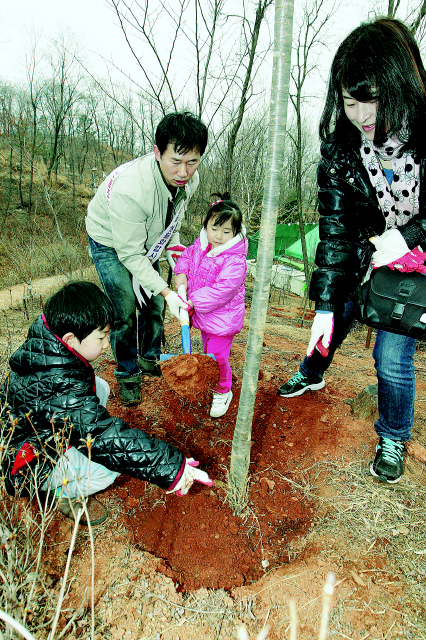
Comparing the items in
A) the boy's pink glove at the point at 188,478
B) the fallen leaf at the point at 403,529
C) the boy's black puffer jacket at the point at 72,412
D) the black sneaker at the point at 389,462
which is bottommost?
the fallen leaf at the point at 403,529

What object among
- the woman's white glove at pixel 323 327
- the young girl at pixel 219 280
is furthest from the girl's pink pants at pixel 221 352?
the woman's white glove at pixel 323 327

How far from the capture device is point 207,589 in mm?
1354

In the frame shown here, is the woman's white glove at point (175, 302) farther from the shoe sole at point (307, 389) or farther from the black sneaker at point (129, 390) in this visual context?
the shoe sole at point (307, 389)

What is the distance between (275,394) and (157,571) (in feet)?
4.26

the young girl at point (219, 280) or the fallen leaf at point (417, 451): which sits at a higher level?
the young girl at point (219, 280)

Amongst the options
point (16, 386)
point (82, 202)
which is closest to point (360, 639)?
point (16, 386)

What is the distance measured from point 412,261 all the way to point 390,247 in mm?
100

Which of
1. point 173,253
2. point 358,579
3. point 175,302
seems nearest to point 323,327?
point 175,302

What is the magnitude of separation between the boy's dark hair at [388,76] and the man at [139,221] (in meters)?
0.79

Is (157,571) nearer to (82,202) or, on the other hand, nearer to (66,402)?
(66,402)

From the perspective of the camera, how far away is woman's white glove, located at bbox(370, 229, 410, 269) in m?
1.44

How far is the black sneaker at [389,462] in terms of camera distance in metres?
1.70

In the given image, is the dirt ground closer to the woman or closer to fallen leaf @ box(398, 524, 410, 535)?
fallen leaf @ box(398, 524, 410, 535)

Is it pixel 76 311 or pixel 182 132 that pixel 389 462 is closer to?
pixel 76 311
